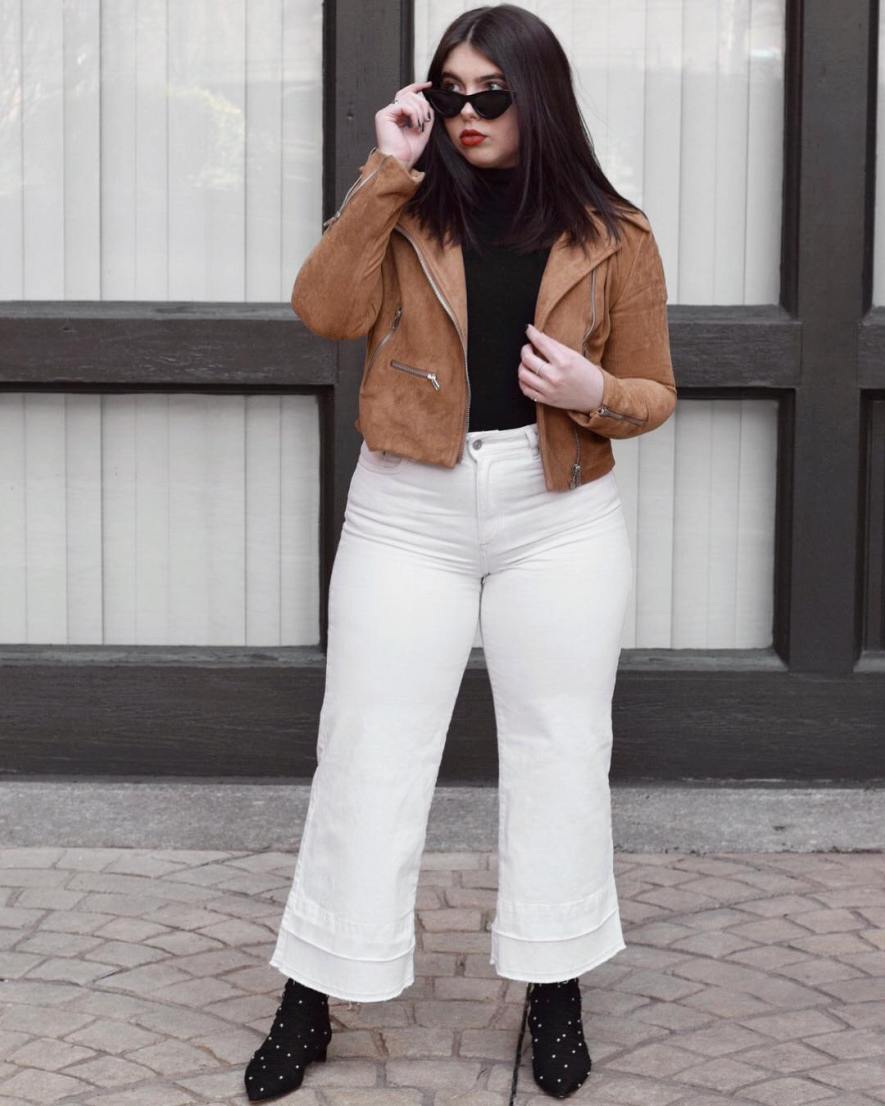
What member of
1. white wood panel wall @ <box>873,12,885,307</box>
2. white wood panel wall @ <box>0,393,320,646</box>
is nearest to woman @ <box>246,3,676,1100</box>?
white wood panel wall @ <box>0,393,320,646</box>

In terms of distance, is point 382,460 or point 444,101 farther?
point 382,460

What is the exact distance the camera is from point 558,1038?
3.46m

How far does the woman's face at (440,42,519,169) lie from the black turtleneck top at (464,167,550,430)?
0.19ft

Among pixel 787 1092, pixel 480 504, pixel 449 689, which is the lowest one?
pixel 787 1092

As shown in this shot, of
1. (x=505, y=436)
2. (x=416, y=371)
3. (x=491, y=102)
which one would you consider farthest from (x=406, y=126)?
(x=505, y=436)

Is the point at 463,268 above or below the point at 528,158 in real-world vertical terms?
below

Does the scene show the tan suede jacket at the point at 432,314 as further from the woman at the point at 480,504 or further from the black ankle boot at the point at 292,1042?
the black ankle boot at the point at 292,1042

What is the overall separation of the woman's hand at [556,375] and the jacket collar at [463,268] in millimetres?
85

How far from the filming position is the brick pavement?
3.44 meters

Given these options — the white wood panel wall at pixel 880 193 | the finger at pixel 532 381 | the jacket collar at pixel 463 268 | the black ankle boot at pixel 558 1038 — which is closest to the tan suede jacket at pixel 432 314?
the jacket collar at pixel 463 268

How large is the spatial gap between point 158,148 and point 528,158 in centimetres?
234

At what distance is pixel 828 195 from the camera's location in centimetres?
510

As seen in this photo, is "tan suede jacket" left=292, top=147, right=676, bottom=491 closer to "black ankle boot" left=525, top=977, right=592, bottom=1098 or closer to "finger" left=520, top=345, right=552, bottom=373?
"finger" left=520, top=345, right=552, bottom=373

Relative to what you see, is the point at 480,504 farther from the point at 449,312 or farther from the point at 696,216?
the point at 696,216
